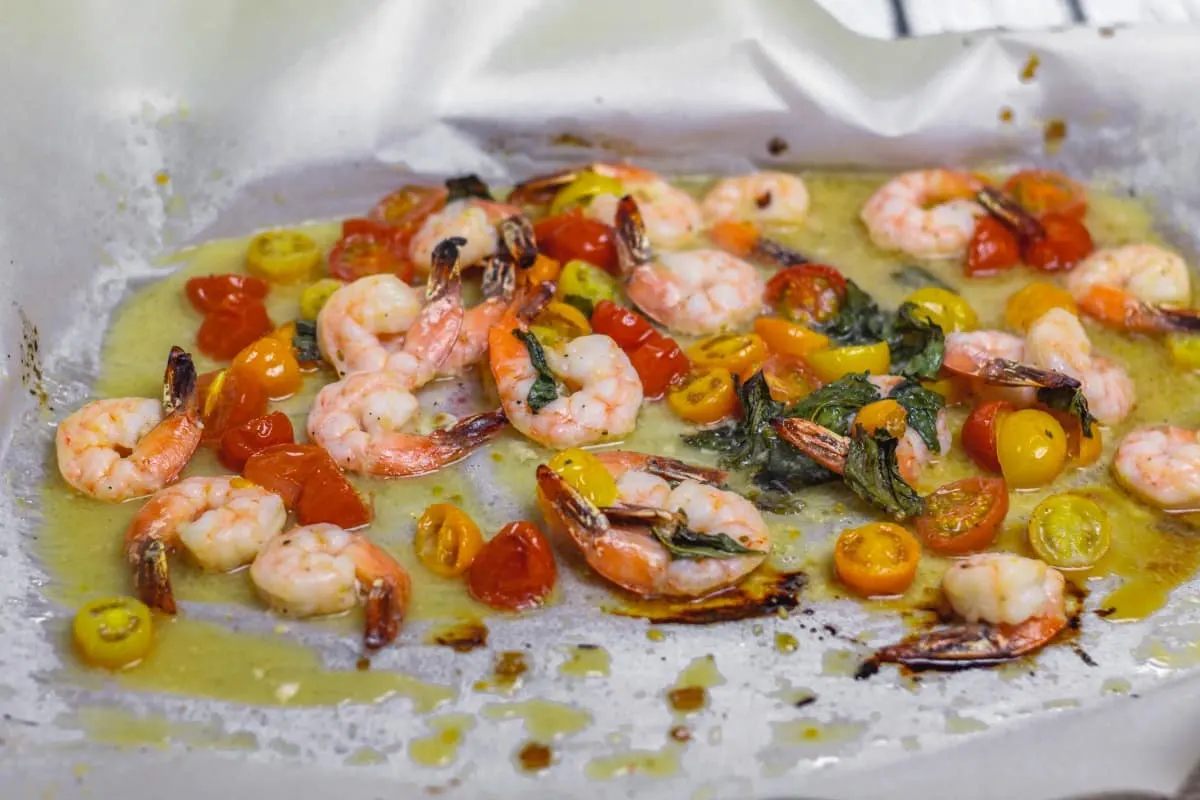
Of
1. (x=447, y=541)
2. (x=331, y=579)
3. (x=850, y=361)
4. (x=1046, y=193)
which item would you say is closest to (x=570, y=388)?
(x=447, y=541)

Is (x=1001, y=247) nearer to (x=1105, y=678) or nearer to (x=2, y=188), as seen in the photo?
(x=1105, y=678)

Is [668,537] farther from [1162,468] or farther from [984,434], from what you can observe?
[1162,468]

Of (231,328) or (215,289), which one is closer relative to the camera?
(231,328)

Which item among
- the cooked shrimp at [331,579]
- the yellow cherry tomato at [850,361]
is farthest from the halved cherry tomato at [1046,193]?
the cooked shrimp at [331,579]

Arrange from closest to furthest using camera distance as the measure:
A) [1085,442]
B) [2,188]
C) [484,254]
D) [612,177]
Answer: [1085,442] → [2,188] → [484,254] → [612,177]

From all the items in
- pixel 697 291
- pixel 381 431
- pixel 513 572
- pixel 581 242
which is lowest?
pixel 513 572

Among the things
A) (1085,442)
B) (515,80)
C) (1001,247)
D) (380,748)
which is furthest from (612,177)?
(380,748)

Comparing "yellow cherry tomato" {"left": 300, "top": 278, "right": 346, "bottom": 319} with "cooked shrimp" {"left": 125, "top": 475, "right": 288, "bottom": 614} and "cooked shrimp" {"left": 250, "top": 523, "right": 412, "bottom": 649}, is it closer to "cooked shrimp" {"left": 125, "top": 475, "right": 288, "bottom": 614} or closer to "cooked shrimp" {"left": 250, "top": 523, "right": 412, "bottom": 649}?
"cooked shrimp" {"left": 125, "top": 475, "right": 288, "bottom": 614}

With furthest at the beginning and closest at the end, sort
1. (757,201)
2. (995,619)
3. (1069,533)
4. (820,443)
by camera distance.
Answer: (757,201) < (820,443) < (1069,533) < (995,619)
